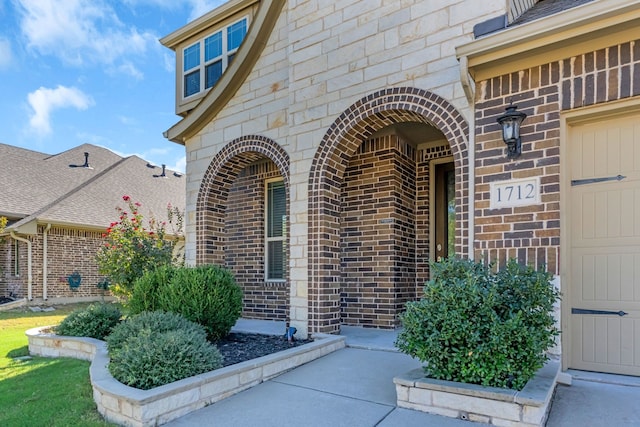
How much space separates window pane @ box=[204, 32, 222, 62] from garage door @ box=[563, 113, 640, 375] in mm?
7306

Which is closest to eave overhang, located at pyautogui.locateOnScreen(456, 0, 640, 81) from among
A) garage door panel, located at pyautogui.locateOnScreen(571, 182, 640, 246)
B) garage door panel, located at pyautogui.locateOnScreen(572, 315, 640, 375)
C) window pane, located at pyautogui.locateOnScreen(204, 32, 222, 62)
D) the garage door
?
the garage door

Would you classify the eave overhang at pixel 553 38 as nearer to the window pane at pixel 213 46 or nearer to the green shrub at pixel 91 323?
the green shrub at pixel 91 323

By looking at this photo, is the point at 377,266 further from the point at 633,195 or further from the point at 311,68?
the point at 633,195

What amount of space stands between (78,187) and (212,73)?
10.1m

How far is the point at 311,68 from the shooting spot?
19.9ft

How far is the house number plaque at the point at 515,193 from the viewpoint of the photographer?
4043 mm

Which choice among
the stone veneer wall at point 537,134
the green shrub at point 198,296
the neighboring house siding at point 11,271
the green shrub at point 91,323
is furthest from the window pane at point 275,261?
the neighboring house siding at point 11,271

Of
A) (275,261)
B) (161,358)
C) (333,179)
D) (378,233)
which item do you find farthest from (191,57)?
(161,358)

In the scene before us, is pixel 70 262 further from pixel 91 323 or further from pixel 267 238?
pixel 267 238

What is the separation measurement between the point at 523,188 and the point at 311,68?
3462 millimetres

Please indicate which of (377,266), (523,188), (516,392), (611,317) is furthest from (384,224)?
(516,392)

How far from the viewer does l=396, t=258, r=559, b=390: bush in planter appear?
3.07 meters

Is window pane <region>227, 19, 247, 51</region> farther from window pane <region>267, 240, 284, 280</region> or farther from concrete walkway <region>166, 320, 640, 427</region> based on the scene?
concrete walkway <region>166, 320, 640, 427</region>

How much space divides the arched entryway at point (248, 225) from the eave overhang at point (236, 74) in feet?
2.68
